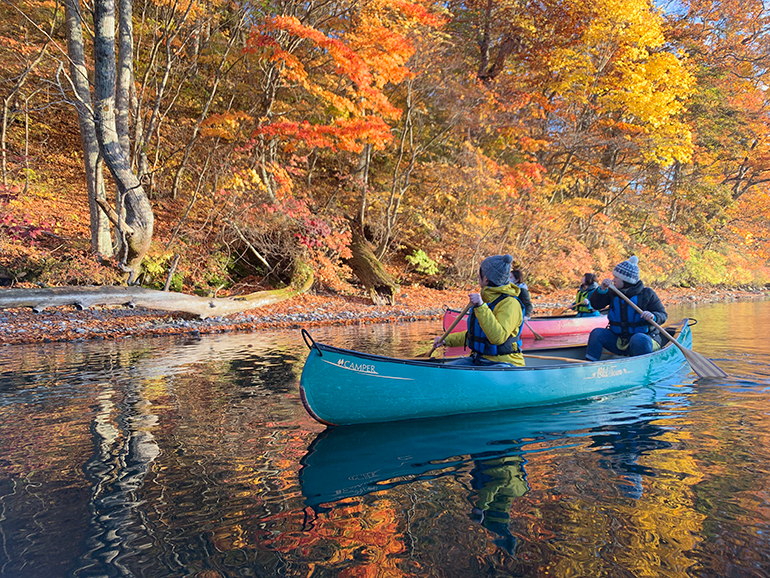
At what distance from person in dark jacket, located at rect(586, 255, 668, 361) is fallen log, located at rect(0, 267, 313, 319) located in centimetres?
876

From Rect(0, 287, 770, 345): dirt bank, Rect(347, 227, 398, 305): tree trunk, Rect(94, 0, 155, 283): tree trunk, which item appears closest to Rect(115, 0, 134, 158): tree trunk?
Rect(94, 0, 155, 283): tree trunk

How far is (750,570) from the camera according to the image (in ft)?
8.41

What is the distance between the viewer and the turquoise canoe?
→ 463 cm

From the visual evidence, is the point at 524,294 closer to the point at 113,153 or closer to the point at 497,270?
the point at 497,270

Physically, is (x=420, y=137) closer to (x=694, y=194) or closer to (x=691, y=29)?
(x=691, y=29)

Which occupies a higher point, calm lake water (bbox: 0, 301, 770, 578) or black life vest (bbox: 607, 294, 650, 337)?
black life vest (bbox: 607, 294, 650, 337)

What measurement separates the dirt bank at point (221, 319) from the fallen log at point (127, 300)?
29cm

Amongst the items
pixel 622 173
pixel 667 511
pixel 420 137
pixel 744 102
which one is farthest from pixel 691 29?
pixel 667 511

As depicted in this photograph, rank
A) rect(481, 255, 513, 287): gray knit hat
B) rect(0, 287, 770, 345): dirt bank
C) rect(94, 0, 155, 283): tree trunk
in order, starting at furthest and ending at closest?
rect(94, 0, 155, 283): tree trunk
rect(0, 287, 770, 345): dirt bank
rect(481, 255, 513, 287): gray knit hat

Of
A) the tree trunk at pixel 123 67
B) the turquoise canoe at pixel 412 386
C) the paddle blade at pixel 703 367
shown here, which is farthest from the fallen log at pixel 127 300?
the paddle blade at pixel 703 367

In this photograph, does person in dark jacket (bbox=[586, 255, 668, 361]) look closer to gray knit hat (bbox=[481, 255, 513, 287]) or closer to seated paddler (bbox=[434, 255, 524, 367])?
seated paddler (bbox=[434, 255, 524, 367])

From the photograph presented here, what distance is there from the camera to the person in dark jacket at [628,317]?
22.3ft

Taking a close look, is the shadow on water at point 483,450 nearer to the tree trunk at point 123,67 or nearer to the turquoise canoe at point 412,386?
the turquoise canoe at point 412,386

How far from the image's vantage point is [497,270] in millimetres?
4957
